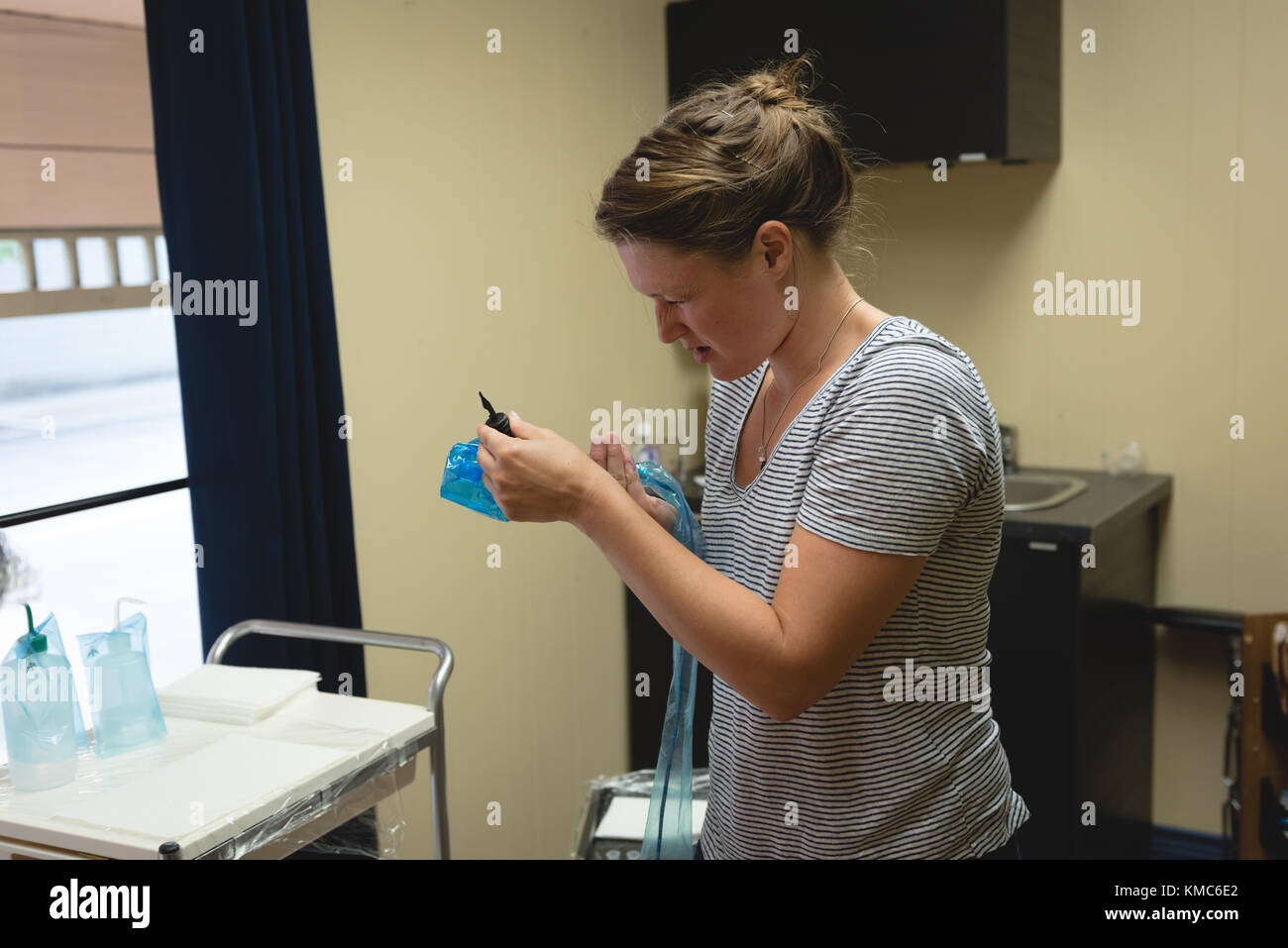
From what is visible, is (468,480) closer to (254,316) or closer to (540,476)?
(540,476)

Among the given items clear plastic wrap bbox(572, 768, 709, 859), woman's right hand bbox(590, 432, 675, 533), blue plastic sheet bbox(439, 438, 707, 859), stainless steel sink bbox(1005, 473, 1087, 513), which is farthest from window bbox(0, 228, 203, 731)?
stainless steel sink bbox(1005, 473, 1087, 513)

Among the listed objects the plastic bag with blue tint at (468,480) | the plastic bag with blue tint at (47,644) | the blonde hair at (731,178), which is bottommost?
the plastic bag with blue tint at (47,644)

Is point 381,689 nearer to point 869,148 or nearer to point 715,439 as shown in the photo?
point 715,439

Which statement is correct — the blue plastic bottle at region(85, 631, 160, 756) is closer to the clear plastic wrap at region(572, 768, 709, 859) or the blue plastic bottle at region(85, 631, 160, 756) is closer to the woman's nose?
the clear plastic wrap at region(572, 768, 709, 859)

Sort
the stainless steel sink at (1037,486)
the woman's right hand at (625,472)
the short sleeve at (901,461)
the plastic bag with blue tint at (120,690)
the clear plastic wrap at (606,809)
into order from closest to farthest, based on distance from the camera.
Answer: the short sleeve at (901,461), the woman's right hand at (625,472), the plastic bag with blue tint at (120,690), the clear plastic wrap at (606,809), the stainless steel sink at (1037,486)

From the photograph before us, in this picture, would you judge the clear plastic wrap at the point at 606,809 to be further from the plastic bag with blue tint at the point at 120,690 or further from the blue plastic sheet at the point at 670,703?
the plastic bag with blue tint at the point at 120,690

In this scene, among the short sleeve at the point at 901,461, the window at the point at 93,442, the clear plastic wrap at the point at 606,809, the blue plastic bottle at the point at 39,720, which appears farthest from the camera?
the clear plastic wrap at the point at 606,809

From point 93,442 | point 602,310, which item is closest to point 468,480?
point 93,442

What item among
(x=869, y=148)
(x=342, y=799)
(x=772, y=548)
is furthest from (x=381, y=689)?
(x=869, y=148)

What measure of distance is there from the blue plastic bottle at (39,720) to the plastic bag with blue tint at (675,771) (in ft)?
2.53

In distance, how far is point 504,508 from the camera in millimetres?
1119

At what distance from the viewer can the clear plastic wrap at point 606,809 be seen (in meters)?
2.10

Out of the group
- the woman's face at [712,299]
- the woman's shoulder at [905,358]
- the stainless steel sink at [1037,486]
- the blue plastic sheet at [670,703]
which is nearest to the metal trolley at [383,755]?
the blue plastic sheet at [670,703]

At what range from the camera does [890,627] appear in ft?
3.37
